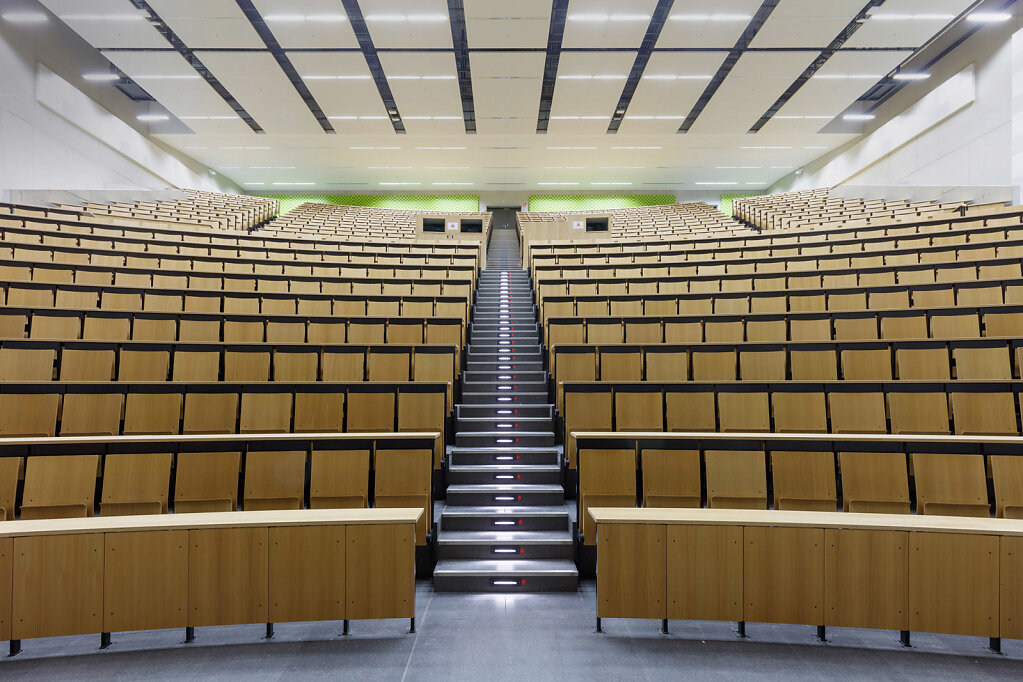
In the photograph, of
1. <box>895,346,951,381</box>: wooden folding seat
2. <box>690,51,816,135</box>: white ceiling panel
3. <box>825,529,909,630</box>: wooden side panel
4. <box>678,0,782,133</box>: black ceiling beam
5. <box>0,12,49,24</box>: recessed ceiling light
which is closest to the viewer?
<box>825,529,909,630</box>: wooden side panel

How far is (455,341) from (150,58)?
5061 millimetres

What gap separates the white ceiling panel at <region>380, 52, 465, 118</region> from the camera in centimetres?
562

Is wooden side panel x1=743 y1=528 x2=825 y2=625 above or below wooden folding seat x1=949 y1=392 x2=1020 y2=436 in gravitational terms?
below

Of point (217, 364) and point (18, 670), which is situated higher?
point (217, 364)

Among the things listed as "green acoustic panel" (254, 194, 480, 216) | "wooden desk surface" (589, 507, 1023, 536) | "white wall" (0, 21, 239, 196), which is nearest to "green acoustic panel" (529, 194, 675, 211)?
"green acoustic panel" (254, 194, 480, 216)

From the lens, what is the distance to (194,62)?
5770mm

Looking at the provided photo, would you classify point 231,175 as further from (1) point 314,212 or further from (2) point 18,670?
(2) point 18,670

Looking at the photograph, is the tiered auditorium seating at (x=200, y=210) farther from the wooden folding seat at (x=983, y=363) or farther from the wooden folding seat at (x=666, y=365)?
the wooden folding seat at (x=983, y=363)

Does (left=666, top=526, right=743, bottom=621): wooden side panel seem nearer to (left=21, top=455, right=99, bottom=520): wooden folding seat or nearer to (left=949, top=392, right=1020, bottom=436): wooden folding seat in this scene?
(left=949, top=392, right=1020, bottom=436): wooden folding seat

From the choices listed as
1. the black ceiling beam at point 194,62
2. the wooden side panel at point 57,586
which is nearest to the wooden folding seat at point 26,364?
the wooden side panel at point 57,586

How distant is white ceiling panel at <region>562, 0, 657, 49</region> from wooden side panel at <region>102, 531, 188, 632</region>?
4786 millimetres

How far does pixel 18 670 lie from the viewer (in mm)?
1285

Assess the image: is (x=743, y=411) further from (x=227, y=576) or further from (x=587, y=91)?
(x=587, y=91)

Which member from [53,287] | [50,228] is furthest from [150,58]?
[53,287]
